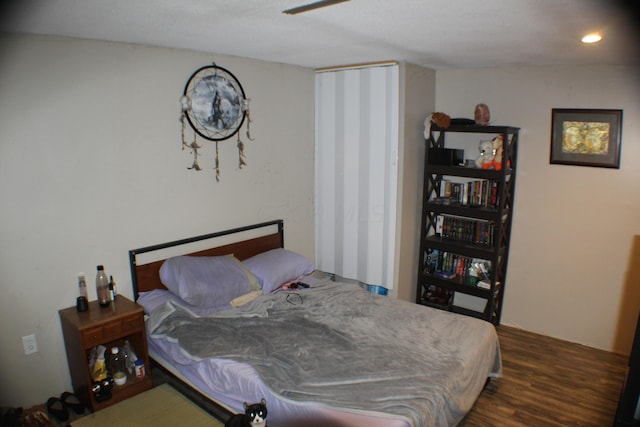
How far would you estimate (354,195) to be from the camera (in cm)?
400

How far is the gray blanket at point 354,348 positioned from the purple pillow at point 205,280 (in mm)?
123

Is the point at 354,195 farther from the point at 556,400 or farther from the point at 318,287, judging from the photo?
the point at 556,400

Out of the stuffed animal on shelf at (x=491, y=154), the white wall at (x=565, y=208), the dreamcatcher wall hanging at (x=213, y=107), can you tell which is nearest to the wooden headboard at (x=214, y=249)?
the dreamcatcher wall hanging at (x=213, y=107)

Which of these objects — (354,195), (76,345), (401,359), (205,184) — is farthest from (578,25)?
(76,345)

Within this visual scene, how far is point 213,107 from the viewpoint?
3205 mm

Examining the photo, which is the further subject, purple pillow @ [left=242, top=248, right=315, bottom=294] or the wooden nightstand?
purple pillow @ [left=242, top=248, right=315, bottom=294]

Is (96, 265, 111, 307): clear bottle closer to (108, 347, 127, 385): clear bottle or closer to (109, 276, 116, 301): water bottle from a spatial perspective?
(109, 276, 116, 301): water bottle

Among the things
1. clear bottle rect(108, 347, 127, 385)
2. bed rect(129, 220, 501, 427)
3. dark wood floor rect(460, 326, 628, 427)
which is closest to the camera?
bed rect(129, 220, 501, 427)

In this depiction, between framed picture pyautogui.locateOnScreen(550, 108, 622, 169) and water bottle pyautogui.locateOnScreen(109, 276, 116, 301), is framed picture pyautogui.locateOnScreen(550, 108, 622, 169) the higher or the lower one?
the higher one

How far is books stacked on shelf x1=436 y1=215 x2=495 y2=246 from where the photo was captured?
385 centimetres

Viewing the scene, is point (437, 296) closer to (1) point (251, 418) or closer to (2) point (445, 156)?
(2) point (445, 156)

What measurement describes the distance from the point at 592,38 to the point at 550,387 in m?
2.36

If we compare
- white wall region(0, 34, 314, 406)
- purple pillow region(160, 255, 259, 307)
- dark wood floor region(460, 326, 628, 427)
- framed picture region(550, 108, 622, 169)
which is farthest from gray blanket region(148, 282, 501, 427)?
framed picture region(550, 108, 622, 169)

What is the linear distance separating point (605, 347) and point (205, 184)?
3624 millimetres
